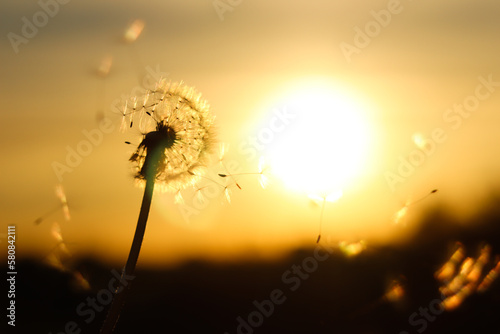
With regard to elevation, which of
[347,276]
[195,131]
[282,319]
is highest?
[195,131]

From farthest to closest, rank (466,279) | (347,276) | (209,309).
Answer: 1. (209,309)
2. (347,276)
3. (466,279)

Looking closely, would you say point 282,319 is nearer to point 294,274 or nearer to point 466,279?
point 294,274

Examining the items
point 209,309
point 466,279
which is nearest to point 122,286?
point 466,279

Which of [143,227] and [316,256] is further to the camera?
[316,256]

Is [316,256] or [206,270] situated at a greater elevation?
[316,256]

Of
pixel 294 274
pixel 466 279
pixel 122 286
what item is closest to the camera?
pixel 122 286

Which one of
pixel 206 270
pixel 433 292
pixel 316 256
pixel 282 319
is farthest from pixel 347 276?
pixel 206 270

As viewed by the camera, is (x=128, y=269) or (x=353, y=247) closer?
(x=128, y=269)

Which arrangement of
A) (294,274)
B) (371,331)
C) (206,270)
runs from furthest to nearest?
(206,270) < (294,274) < (371,331)

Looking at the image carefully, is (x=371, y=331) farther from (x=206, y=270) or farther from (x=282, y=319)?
(x=206, y=270)
